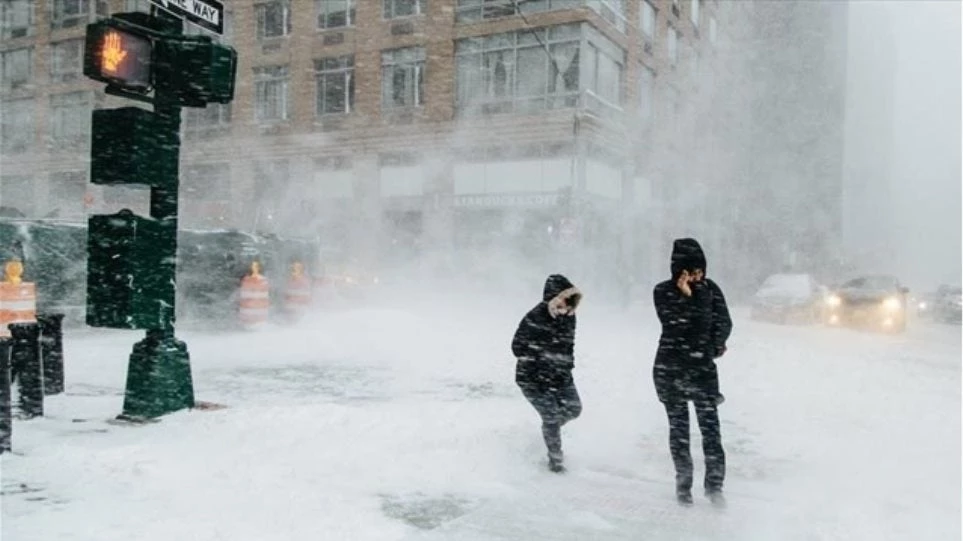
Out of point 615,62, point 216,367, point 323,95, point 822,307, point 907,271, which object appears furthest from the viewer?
point 907,271

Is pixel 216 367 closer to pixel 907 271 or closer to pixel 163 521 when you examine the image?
pixel 163 521

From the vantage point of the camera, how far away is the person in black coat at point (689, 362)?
4.49 metres

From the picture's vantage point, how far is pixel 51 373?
6.69 meters

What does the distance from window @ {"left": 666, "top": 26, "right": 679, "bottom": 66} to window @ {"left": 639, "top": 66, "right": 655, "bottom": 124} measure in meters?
2.03

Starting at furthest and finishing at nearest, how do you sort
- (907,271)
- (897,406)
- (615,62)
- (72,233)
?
(907,271) < (615,62) < (72,233) < (897,406)

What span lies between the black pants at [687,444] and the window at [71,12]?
3571 cm

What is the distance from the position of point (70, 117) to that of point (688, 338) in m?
36.1

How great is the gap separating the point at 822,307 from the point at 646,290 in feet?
35.9

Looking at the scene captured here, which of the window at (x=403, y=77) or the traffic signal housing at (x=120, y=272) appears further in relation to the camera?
the window at (x=403, y=77)

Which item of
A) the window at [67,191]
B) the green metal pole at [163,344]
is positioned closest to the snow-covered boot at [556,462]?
the green metal pole at [163,344]

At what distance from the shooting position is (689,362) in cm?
450

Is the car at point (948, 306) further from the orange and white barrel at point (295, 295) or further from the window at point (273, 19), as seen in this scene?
the window at point (273, 19)

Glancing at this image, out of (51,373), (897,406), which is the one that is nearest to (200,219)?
(51,373)

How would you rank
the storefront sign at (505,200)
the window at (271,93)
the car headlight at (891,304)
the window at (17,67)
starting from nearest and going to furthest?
the car headlight at (891,304), the storefront sign at (505,200), the window at (271,93), the window at (17,67)
